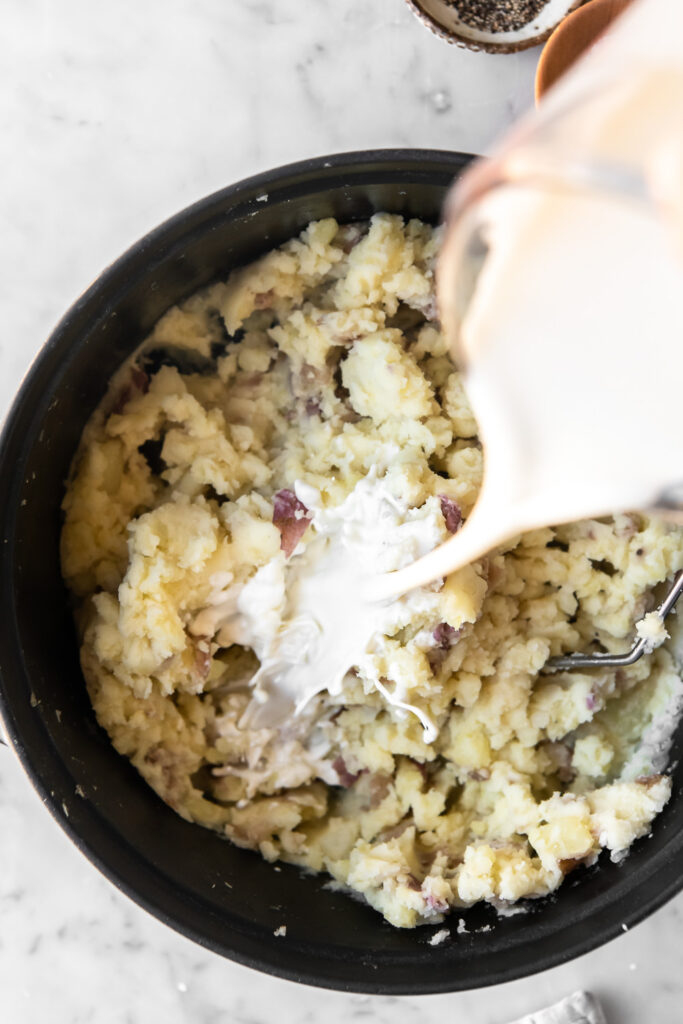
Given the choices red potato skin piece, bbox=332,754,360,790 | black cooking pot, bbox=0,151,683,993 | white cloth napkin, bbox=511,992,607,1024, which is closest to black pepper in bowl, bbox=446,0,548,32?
black cooking pot, bbox=0,151,683,993

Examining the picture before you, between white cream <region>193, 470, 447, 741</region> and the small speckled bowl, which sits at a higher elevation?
the small speckled bowl

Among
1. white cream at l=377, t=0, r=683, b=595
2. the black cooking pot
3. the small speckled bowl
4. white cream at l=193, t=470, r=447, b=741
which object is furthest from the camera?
the small speckled bowl

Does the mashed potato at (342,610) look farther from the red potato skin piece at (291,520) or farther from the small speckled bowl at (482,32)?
the small speckled bowl at (482,32)

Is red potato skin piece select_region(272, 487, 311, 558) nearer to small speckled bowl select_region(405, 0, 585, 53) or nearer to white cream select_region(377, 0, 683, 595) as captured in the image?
white cream select_region(377, 0, 683, 595)

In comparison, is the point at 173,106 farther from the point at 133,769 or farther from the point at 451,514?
the point at 133,769

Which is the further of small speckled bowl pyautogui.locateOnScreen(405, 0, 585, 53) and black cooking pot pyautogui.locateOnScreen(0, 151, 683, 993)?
small speckled bowl pyautogui.locateOnScreen(405, 0, 585, 53)

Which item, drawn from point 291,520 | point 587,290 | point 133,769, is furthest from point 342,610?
point 587,290

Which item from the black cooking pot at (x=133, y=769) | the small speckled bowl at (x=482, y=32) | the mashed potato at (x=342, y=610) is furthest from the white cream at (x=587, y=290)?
the small speckled bowl at (x=482, y=32)

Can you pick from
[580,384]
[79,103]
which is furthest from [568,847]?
[79,103]
